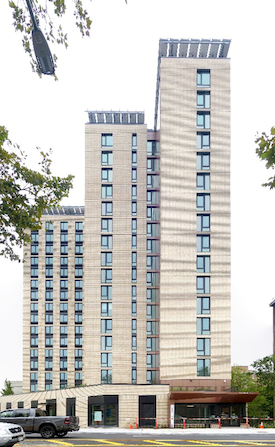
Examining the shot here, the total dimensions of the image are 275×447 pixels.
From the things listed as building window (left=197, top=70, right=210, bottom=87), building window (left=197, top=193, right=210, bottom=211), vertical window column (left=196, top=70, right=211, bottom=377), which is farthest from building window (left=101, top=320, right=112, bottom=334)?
building window (left=197, top=70, right=210, bottom=87)

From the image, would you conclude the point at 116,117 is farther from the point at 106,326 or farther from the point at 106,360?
the point at 106,360

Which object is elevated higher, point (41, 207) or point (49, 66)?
point (49, 66)

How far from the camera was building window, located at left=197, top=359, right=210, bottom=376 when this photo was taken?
54406 millimetres

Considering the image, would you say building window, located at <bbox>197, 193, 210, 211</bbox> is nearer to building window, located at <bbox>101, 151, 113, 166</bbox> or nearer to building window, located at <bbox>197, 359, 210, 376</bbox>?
building window, located at <bbox>101, 151, 113, 166</bbox>

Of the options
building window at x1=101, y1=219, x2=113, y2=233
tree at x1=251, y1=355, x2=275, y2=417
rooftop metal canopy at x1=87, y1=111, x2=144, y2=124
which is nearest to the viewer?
tree at x1=251, y1=355, x2=275, y2=417

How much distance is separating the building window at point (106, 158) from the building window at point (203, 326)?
20.4m

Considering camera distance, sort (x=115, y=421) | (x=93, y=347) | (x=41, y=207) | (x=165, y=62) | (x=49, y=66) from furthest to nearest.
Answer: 1. (x=93, y=347)
2. (x=165, y=62)
3. (x=115, y=421)
4. (x=41, y=207)
5. (x=49, y=66)

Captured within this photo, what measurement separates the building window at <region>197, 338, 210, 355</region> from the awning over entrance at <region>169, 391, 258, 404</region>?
5.74 metres

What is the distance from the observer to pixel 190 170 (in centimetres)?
5712

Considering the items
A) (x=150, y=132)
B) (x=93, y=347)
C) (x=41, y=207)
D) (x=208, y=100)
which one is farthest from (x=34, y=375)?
(x=41, y=207)

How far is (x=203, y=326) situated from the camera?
182 ft

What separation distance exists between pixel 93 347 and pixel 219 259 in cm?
1720

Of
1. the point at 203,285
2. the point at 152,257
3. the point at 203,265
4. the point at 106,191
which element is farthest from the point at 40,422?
the point at 152,257

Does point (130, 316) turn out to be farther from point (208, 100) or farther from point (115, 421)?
point (208, 100)
